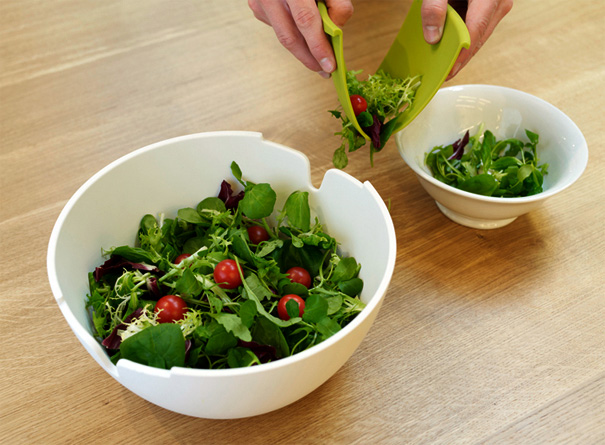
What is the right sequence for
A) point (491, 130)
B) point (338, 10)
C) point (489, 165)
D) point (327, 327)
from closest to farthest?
point (327, 327) < point (338, 10) < point (489, 165) < point (491, 130)

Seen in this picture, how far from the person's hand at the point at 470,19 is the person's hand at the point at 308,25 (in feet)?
0.40

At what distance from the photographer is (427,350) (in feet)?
2.65

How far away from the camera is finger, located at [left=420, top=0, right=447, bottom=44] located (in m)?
0.86

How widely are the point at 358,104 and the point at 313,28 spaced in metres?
0.14

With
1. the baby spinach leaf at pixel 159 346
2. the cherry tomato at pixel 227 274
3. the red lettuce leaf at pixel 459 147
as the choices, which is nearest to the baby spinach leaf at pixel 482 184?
the red lettuce leaf at pixel 459 147

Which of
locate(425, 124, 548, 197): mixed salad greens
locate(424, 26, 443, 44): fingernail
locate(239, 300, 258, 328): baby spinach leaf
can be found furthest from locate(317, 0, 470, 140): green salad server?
locate(239, 300, 258, 328): baby spinach leaf

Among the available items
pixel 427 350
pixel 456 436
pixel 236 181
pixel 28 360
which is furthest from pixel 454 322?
pixel 28 360

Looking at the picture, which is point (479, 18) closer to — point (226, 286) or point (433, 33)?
point (433, 33)

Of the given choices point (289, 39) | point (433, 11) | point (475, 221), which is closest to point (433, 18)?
point (433, 11)

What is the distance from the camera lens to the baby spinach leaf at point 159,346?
626 mm

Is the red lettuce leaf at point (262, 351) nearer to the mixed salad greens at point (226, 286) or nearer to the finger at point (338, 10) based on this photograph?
the mixed salad greens at point (226, 286)

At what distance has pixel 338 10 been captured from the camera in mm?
878

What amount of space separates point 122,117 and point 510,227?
0.79 meters

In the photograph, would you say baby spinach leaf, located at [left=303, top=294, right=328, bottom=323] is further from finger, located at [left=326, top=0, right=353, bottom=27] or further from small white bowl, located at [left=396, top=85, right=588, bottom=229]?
finger, located at [left=326, top=0, right=353, bottom=27]
